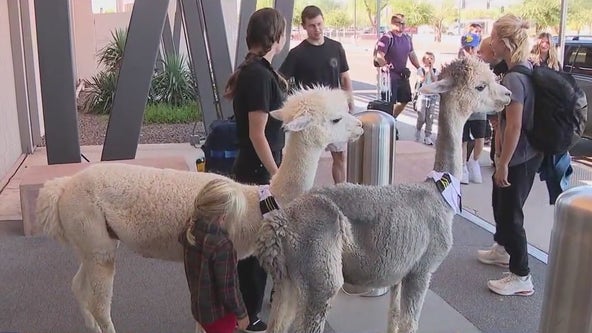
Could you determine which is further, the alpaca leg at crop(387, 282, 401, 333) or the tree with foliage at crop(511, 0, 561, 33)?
the tree with foliage at crop(511, 0, 561, 33)

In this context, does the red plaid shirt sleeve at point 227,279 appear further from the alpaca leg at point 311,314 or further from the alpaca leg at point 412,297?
the alpaca leg at point 412,297

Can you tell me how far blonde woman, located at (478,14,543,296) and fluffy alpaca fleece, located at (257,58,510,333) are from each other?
1.34m

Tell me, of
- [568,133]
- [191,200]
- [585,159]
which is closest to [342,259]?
[191,200]

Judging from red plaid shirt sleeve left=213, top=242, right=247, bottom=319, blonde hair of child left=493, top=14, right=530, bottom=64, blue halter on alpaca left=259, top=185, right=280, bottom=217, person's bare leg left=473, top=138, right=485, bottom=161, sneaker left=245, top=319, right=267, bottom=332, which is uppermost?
blonde hair of child left=493, top=14, right=530, bottom=64

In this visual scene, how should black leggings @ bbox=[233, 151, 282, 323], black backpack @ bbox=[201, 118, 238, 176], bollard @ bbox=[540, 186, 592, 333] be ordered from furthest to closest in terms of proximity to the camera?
black backpack @ bbox=[201, 118, 238, 176]
black leggings @ bbox=[233, 151, 282, 323]
bollard @ bbox=[540, 186, 592, 333]

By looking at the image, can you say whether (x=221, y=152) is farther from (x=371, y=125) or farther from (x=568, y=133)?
(x=568, y=133)

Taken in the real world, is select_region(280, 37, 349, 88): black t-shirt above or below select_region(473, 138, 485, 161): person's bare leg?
above

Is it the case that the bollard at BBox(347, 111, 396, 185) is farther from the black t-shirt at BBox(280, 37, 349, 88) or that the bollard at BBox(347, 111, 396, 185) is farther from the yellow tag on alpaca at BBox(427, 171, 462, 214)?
the black t-shirt at BBox(280, 37, 349, 88)

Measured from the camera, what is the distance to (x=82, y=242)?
3.13 m

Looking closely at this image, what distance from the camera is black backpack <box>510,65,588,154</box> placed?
13.1 ft

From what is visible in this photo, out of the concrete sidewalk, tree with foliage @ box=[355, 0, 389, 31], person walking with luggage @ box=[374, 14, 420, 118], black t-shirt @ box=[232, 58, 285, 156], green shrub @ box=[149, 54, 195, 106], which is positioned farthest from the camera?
tree with foliage @ box=[355, 0, 389, 31]

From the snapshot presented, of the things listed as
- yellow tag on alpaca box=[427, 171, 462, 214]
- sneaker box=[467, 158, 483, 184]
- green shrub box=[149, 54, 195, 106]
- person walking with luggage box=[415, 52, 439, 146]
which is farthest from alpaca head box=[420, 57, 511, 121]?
green shrub box=[149, 54, 195, 106]

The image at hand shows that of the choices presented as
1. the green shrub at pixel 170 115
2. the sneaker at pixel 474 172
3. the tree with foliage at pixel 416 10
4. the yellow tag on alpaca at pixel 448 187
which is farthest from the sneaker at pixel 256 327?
the tree with foliage at pixel 416 10

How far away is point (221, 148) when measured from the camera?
502cm
